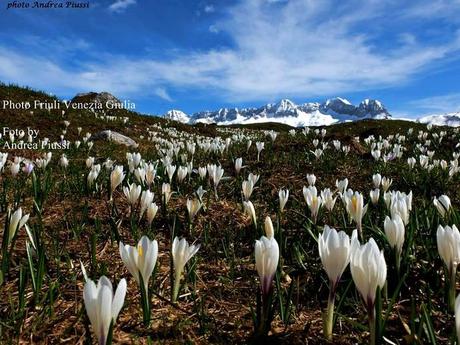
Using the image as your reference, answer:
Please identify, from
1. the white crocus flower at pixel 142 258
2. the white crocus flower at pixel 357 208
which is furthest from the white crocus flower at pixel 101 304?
the white crocus flower at pixel 357 208

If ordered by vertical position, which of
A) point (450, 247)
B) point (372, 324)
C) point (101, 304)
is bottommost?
point (372, 324)

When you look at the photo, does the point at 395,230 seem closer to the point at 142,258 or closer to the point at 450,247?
the point at 450,247

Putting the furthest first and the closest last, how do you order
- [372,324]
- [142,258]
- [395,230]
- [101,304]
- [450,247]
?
[395,230] → [450,247] → [142,258] → [372,324] → [101,304]

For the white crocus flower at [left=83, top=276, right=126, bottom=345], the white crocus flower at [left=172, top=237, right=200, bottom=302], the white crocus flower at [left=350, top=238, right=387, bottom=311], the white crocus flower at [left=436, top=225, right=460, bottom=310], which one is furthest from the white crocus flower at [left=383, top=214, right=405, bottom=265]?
the white crocus flower at [left=83, top=276, right=126, bottom=345]

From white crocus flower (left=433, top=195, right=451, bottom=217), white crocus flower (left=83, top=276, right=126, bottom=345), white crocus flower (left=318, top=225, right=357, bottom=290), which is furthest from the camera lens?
white crocus flower (left=433, top=195, right=451, bottom=217)

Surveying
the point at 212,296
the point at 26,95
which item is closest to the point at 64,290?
the point at 212,296

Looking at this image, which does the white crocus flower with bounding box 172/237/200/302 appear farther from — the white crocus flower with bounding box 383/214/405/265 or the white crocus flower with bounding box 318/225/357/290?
the white crocus flower with bounding box 383/214/405/265

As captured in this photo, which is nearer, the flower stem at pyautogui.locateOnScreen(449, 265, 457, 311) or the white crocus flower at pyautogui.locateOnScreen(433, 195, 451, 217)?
the flower stem at pyautogui.locateOnScreen(449, 265, 457, 311)

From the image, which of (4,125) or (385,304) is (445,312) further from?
(4,125)

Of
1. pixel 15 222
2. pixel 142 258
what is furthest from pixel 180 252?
pixel 15 222

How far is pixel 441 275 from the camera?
2.61 meters

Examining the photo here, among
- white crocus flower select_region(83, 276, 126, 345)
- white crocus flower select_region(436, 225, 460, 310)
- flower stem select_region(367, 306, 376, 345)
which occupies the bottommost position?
flower stem select_region(367, 306, 376, 345)

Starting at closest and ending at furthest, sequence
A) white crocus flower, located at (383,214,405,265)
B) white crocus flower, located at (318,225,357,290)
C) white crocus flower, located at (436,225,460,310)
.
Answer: white crocus flower, located at (318,225,357,290)
white crocus flower, located at (436,225,460,310)
white crocus flower, located at (383,214,405,265)

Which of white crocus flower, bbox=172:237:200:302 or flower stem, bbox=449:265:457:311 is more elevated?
white crocus flower, bbox=172:237:200:302
